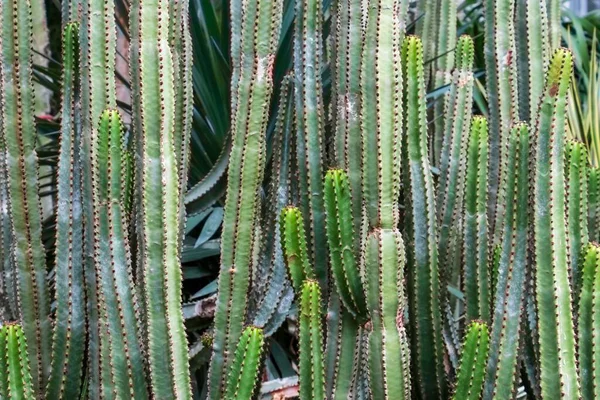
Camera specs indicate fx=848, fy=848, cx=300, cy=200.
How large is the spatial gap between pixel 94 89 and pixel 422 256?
1.02m

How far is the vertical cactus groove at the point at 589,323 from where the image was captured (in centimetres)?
200

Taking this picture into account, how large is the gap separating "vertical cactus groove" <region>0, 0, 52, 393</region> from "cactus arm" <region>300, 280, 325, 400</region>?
2.79 ft

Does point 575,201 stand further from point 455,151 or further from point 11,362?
point 11,362

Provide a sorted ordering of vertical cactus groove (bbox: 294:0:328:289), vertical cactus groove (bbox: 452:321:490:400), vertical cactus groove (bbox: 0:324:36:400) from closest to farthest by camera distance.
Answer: vertical cactus groove (bbox: 0:324:36:400) → vertical cactus groove (bbox: 452:321:490:400) → vertical cactus groove (bbox: 294:0:328:289)

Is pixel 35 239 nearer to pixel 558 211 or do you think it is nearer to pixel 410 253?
pixel 410 253

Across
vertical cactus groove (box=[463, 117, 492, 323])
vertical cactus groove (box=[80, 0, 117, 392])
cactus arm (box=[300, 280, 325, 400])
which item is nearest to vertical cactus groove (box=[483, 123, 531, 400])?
vertical cactus groove (box=[463, 117, 492, 323])

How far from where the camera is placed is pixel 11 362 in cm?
192

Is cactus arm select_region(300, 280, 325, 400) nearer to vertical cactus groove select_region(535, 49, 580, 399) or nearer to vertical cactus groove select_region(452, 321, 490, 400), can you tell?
vertical cactus groove select_region(452, 321, 490, 400)

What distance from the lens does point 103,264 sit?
2.09 metres

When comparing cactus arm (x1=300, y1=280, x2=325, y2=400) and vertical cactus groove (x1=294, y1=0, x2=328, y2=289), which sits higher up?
vertical cactus groove (x1=294, y1=0, x2=328, y2=289)

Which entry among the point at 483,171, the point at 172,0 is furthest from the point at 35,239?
the point at 483,171

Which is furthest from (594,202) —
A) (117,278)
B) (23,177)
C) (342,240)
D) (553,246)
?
(23,177)

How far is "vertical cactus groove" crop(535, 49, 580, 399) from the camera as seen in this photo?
1.96 meters

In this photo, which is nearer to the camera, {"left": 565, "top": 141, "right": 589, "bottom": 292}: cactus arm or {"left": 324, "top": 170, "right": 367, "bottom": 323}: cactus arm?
{"left": 324, "top": 170, "right": 367, "bottom": 323}: cactus arm
